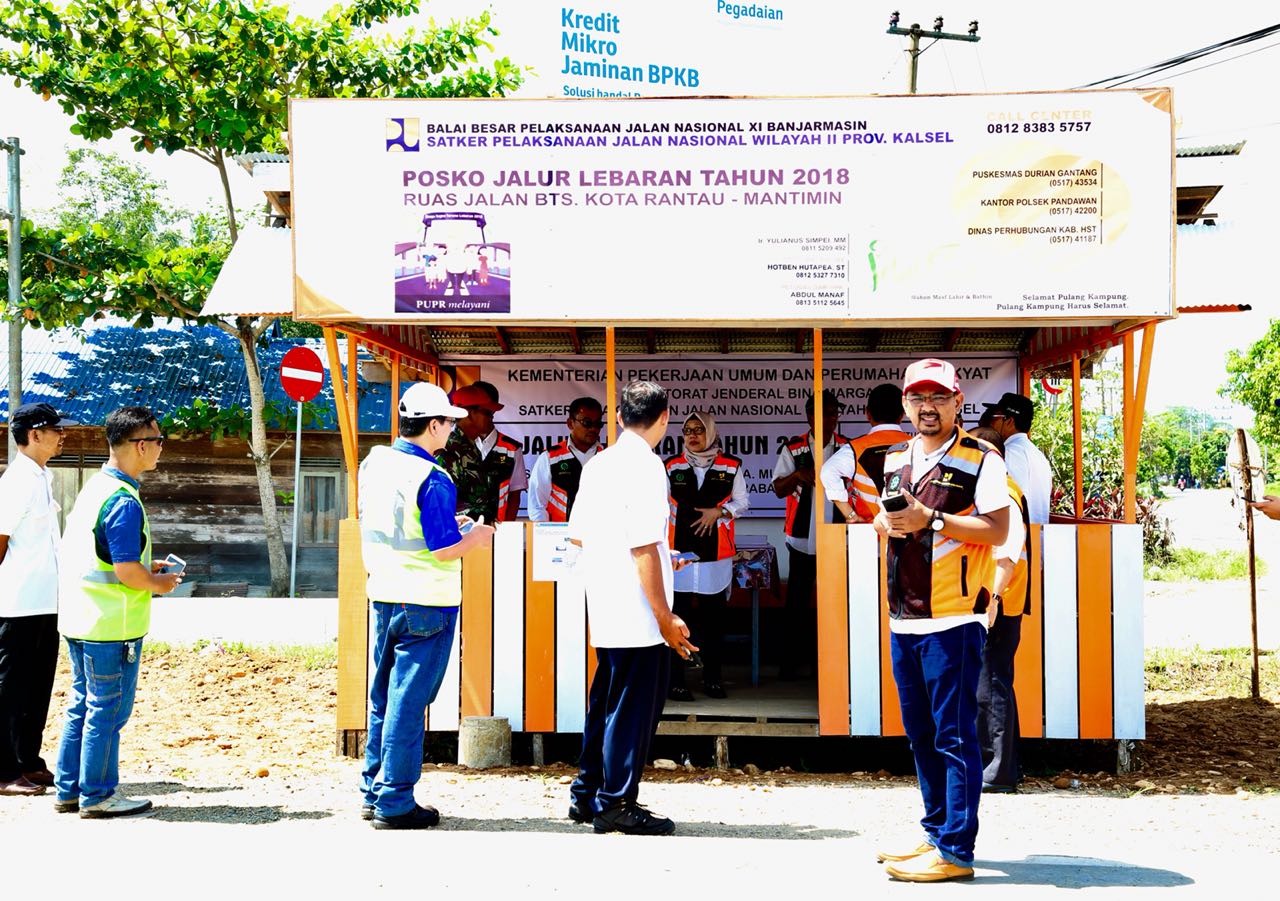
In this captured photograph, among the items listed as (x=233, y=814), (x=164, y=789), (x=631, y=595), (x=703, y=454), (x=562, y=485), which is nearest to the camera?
(x=631, y=595)

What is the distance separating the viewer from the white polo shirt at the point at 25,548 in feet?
19.8

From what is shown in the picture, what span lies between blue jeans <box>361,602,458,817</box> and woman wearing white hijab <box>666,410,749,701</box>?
238 centimetres

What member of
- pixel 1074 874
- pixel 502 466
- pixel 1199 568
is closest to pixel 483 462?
pixel 502 466

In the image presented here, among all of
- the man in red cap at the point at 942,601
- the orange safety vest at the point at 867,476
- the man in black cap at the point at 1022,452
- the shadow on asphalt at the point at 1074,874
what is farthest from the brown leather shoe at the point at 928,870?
the orange safety vest at the point at 867,476

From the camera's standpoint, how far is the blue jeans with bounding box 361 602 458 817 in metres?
5.23

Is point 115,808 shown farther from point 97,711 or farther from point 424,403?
point 424,403

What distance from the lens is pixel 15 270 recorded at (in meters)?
16.8

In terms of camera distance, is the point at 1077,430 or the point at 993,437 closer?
the point at 993,437

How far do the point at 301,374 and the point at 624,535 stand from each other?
9935 mm

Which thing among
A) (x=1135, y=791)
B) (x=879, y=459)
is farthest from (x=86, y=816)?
(x=1135, y=791)

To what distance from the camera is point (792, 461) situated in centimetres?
826

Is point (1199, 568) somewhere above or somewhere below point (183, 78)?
below

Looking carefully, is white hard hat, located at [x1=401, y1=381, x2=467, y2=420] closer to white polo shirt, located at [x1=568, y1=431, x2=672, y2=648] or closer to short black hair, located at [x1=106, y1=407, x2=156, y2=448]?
white polo shirt, located at [x1=568, y1=431, x2=672, y2=648]

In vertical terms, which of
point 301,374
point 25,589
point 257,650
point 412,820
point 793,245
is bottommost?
point 257,650
